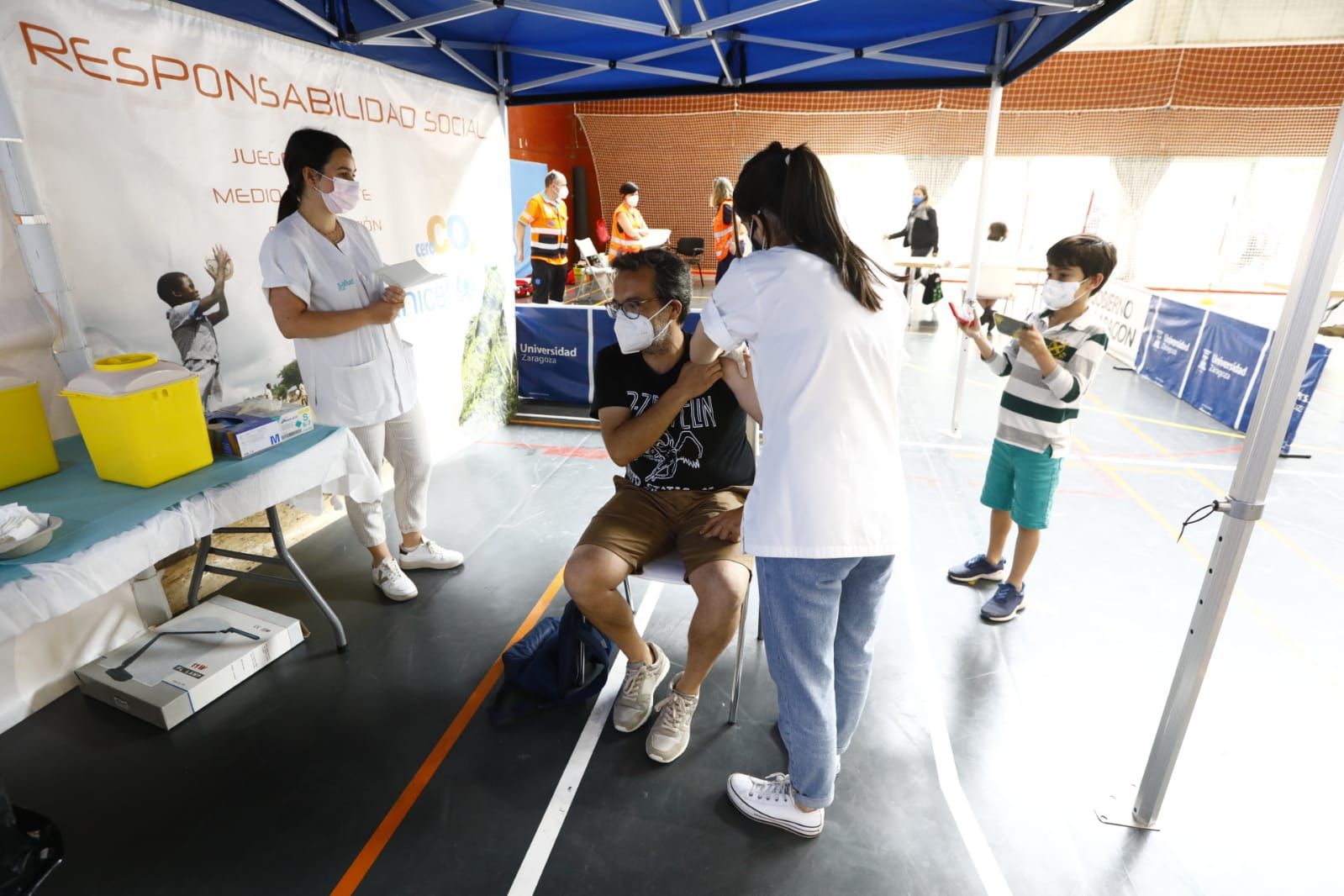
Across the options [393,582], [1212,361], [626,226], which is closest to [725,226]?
[626,226]

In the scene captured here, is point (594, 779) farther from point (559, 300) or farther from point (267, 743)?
point (559, 300)

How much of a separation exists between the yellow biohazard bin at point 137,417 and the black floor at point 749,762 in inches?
37.2

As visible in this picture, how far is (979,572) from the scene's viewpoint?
10.3ft

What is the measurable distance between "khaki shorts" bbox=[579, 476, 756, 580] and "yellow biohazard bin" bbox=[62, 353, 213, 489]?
121cm

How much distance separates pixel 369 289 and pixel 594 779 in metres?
1.99

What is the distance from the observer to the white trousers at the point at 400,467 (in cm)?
284

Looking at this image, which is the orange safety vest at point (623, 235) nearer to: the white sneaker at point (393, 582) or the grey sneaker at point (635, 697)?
the white sneaker at point (393, 582)

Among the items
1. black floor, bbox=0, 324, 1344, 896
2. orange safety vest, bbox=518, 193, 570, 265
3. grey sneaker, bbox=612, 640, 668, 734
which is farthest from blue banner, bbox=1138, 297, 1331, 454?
orange safety vest, bbox=518, 193, 570, 265

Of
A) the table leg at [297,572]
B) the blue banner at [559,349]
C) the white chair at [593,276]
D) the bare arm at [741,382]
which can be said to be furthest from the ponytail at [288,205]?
the white chair at [593,276]

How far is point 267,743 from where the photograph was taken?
222cm

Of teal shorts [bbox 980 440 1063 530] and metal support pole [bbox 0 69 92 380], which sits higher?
metal support pole [bbox 0 69 92 380]

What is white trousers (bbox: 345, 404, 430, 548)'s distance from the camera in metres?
2.84

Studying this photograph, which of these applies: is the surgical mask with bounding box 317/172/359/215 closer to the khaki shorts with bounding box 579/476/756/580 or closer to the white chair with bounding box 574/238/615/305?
the khaki shorts with bounding box 579/476/756/580

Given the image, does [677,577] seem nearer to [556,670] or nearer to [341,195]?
[556,670]
